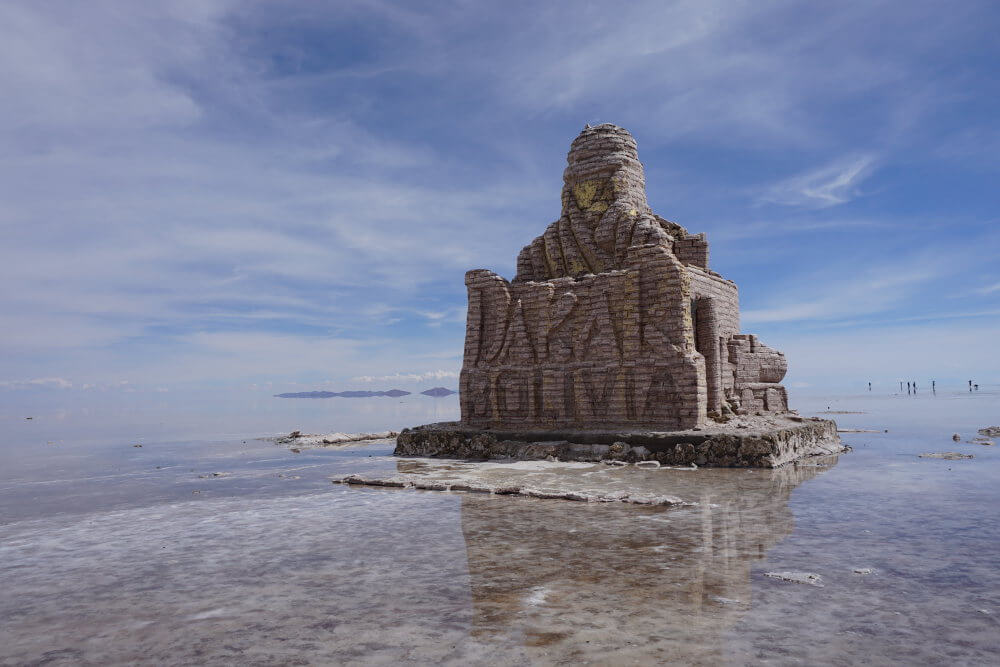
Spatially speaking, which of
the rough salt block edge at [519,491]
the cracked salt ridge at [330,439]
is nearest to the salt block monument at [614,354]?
the rough salt block edge at [519,491]

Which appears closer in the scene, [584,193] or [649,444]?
[649,444]

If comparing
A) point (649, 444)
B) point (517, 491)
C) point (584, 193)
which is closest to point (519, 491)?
point (517, 491)

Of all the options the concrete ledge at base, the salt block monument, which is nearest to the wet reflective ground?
the concrete ledge at base

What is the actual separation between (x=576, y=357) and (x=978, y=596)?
14.2m

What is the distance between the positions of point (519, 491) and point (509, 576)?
571cm

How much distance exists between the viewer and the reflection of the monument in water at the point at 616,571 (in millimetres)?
5230

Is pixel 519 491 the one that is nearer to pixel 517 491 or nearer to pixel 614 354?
pixel 517 491

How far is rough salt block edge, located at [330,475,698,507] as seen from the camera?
11.3 m

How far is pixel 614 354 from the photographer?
1908 centimetres

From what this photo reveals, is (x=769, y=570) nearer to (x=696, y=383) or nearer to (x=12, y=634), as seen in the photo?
(x=12, y=634)

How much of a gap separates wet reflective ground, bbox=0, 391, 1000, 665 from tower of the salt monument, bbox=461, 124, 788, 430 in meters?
4.88

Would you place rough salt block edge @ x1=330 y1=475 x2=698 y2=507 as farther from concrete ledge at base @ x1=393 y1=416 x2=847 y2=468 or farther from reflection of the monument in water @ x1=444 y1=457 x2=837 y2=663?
concrete ledge at base @ x1=393 y1=416 x2=847 y2=468

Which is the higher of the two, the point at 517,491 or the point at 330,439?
the point at 330,439

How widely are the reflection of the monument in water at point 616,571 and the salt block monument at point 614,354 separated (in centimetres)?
551
